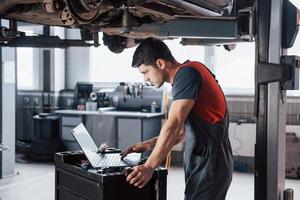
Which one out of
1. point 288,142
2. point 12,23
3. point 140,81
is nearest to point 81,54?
point 140,81

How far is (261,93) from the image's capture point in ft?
6.45

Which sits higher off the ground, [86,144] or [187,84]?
[187,84]

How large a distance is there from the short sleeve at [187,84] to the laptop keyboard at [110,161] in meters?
0.52

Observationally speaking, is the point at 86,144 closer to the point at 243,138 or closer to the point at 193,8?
the point at 193,8

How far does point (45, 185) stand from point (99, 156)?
2.89 m

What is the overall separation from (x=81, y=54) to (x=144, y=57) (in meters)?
5.17

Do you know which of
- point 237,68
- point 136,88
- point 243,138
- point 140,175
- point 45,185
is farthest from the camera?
point 136,88

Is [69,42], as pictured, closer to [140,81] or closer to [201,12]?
[201,12]

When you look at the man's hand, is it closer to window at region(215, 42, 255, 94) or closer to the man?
the man

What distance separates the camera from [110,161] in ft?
7.70

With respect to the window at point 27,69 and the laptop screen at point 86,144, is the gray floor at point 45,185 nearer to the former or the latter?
the window at point 27,69

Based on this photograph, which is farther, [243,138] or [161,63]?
[243,138]

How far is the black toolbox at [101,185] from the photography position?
204cm

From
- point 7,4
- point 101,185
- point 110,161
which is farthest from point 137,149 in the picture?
point 7,4
